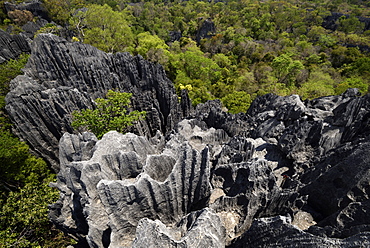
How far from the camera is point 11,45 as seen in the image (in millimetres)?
43375

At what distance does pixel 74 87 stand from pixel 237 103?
28.1 m

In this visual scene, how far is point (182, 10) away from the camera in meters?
109

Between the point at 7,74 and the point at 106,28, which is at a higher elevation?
the point at 106,28

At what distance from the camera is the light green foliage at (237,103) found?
3550 cm

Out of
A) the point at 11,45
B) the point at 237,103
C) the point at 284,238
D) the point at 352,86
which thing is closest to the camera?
the point at 284,238

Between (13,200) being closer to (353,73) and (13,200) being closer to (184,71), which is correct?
Answer: (184,71)

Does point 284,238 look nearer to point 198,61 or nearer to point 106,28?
point 198,61

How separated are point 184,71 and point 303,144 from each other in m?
39.1

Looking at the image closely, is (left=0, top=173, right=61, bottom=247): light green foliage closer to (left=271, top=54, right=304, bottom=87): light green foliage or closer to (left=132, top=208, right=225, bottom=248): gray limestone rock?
(left=132, top=208, right=225, bottom=248): gray limestone rock

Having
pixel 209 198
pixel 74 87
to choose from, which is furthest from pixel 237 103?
pixel 209 198

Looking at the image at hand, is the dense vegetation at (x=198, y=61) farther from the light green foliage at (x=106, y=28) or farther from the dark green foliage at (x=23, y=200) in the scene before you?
the light green foliage at (x=106, y=28)

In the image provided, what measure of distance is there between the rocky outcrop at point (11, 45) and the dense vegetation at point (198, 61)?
5.06 meters

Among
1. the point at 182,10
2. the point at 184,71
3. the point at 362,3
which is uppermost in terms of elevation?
the point at 362,3

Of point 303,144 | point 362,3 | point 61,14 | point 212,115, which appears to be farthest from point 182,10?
point 362,3
